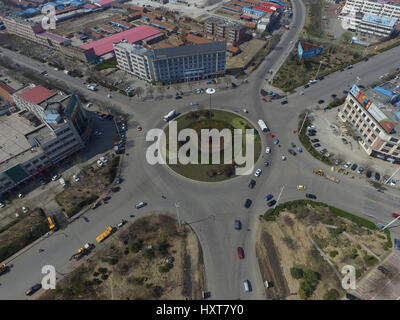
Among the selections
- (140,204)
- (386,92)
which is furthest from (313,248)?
(386,92)

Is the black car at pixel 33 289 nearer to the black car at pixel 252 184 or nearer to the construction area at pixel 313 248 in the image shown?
the construction area at pixel 313 248

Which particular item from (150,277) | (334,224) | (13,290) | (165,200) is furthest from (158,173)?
(334,224)

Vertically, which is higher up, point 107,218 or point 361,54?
point 361,54

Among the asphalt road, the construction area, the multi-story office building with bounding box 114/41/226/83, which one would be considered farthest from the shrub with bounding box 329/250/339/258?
the multi-story office building with bounding box 114/41/226/83

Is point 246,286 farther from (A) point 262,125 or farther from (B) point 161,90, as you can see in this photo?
(B) point 161,90

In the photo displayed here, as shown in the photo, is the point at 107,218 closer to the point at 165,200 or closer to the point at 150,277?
the point at 165,200

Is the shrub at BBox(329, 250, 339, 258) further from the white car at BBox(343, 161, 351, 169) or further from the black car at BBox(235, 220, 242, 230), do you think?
Answer: the white car at BBox(343, 161, 351, 169)
